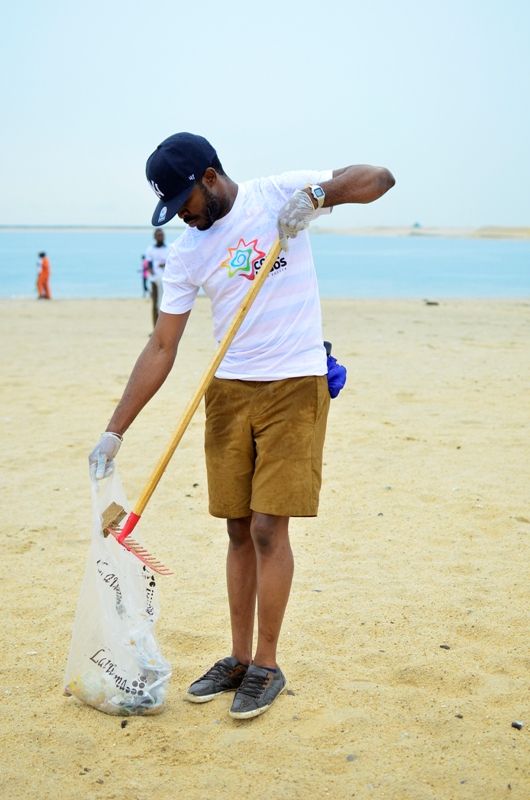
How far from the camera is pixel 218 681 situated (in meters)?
3.14

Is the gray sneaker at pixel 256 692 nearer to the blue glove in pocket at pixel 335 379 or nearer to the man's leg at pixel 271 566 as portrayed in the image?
the man's leg at pixel 271 566

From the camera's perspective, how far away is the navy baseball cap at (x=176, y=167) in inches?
111

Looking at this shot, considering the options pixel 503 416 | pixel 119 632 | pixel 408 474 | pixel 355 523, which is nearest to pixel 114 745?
pixel 119 632

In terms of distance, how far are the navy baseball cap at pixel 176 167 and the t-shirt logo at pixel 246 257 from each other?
0.75ft

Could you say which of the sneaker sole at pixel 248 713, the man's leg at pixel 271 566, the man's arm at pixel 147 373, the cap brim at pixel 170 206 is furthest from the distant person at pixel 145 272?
the sneaker sole at pixel 248 713

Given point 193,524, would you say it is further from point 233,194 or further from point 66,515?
point 233,194

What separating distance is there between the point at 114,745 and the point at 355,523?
214cm

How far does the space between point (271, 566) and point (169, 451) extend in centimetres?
50

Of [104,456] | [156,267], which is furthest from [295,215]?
[156,267]

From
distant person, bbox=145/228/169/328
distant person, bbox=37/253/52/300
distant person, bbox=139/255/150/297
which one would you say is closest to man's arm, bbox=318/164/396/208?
distant person, bbox=145/228/169/328

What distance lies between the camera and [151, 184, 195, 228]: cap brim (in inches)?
111

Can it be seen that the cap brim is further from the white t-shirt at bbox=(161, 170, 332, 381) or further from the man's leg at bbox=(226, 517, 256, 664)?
the man's leg at bbox=(226, 517, 256, 664)

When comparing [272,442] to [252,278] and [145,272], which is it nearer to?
[252,278]

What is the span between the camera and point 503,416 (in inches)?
276
